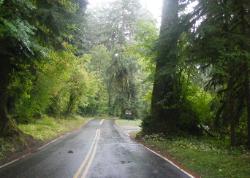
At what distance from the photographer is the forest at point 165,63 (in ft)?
42.8

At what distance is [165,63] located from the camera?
674 inches

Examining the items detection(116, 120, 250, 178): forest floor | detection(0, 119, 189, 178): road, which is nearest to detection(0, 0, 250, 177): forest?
detection(116, 120, 250, 178): forest floor

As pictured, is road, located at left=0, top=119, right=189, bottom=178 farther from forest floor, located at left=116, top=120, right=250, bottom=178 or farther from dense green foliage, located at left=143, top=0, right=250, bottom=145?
dense green foliage, located at left=143, top=0, right=250, bottom=145

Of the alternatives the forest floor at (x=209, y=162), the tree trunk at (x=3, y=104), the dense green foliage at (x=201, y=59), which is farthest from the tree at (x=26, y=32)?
the forest floor at (x=209, y=162)

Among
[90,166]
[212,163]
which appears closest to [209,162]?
[212,163]

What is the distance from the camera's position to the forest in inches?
513

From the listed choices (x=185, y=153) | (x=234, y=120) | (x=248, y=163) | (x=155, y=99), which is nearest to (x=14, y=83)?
(x=155, y=99)

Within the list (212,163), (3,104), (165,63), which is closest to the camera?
(212,163)

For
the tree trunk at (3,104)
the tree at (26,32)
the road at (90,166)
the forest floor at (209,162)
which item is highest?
the tree at (26,32)

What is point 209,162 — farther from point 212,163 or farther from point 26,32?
point 26,32

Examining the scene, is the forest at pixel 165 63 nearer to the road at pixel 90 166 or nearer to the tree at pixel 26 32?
the tree at pixel 26 32

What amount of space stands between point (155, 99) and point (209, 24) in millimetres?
11209

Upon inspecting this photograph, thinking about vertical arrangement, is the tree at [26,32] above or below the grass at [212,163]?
above

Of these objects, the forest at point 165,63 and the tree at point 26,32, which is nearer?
the tree at point 26,32
